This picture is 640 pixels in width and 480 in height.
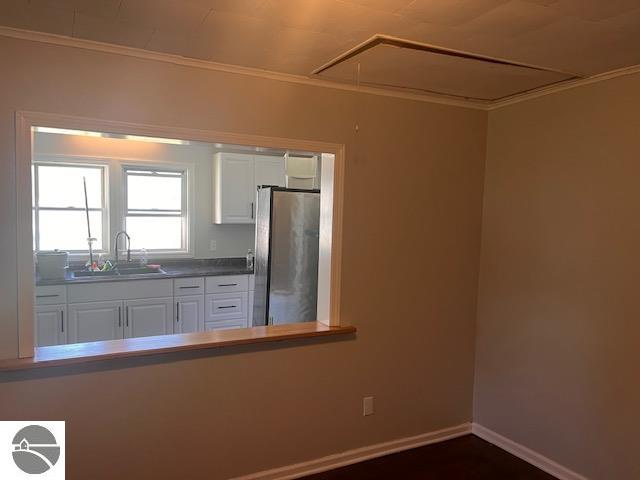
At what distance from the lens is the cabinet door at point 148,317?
4137mm

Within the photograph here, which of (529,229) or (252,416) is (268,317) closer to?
(252,416)

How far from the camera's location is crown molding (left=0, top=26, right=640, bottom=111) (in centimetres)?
203

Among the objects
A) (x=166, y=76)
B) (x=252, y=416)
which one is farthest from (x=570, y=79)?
(x=252, y=416)

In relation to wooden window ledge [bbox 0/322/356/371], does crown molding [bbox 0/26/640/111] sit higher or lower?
higher

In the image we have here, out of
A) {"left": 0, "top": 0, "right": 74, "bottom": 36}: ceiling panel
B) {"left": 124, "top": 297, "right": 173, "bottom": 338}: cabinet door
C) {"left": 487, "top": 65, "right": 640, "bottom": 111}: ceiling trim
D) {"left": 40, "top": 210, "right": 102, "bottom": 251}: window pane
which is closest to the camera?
{"left": 0, "top": 0, "right": 74, "bottom": 36}: ceiling panel

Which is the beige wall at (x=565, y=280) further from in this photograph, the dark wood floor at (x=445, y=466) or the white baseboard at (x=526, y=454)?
the dark wood floor at (x=445, y=466)

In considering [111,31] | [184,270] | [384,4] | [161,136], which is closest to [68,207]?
[184,270]

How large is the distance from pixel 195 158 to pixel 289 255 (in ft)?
6.61

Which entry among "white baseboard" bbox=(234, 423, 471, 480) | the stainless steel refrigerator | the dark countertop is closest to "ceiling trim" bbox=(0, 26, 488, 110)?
the stainless steel refrigerator

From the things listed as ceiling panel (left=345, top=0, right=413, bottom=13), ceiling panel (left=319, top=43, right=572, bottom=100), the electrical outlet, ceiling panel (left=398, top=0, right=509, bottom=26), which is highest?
ceiling panel (left=319, top=43, right=572, bottom=100)

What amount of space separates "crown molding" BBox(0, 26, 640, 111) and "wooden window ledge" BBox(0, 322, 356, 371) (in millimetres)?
1380

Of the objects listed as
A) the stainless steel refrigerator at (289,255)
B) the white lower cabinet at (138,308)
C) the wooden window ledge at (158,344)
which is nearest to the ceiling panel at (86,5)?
the wooden window ledge at (158,344)

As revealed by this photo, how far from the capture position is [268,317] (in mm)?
3627

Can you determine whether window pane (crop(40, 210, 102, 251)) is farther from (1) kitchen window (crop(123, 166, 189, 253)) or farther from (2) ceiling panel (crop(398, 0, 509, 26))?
(2) ceiling panel (crop(398, 0, 509, 26))
